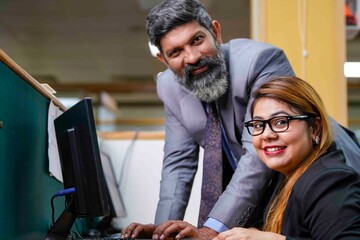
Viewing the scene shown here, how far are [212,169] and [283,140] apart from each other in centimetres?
41

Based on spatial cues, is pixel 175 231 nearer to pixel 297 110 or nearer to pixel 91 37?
pixel 297 110

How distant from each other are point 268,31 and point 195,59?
1361 millimetres

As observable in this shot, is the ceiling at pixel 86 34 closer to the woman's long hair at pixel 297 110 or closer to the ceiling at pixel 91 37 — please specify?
the ceiling at pixel 91 37

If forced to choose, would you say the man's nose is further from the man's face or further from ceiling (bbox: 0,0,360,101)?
ceiling (bbox: 0,0,360,101)

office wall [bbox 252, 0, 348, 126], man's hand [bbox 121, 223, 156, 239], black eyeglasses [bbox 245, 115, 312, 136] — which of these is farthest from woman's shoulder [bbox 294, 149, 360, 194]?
office wall [bbox 252, 0, 348, 126]

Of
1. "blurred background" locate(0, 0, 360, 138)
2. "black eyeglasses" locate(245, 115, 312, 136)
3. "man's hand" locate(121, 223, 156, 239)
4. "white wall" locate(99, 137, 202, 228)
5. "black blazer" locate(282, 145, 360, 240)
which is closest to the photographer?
"black blazer" locate(282, 145, 360, 240)

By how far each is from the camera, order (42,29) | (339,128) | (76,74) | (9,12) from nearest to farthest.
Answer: (339,128) → (9,12) → (42,29) → (76,74)

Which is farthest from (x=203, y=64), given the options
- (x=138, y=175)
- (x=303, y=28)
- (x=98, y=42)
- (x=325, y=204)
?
(x=98, y=42)

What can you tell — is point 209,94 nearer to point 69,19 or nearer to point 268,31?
point 268,31

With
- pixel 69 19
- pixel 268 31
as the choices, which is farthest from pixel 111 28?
pixel 268 31

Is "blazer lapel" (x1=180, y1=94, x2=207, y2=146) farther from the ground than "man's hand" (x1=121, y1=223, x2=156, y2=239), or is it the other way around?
"blazer lapel" (x1=180, y1=94, x2=207, y2=146)

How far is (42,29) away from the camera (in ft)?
19.1

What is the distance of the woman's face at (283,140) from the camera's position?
3.75 feet

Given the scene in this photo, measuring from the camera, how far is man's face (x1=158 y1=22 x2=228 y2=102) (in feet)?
4.85
